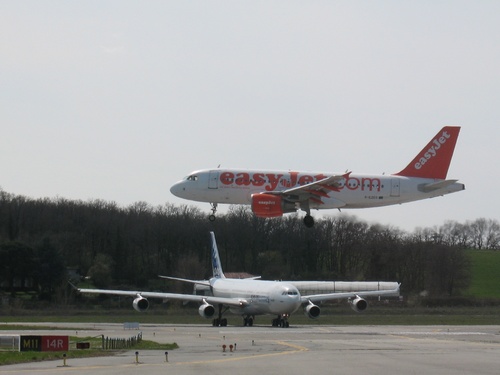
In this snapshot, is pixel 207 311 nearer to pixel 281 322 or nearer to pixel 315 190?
pixel 281 322

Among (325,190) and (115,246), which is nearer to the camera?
(325,190)

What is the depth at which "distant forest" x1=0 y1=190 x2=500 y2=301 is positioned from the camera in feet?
374

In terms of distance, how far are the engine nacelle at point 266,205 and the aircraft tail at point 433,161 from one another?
8952 millimetres

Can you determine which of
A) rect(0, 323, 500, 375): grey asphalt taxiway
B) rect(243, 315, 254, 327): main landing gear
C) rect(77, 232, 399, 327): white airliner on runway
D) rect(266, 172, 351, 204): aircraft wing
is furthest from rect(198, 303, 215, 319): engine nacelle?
rect(266, 172, 351, 204): aircraft wing

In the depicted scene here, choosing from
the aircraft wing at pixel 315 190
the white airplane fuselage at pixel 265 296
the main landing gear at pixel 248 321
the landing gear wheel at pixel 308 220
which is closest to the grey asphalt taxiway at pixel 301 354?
the landing gear wheel at pixel 308 220

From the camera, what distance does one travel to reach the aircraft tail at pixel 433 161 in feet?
210

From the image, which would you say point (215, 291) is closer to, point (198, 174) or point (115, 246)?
point (198, 174)

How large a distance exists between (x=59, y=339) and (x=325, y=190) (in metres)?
20.5

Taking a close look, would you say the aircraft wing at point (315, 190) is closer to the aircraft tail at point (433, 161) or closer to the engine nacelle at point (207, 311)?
the aircraft tail at point (433, 161)

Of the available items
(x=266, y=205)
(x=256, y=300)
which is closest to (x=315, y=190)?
(x=266, y=205)

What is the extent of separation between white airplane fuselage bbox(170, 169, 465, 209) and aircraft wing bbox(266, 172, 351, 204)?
0.51 m

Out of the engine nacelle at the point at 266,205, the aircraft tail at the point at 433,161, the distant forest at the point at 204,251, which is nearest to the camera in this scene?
the engine nacelle at the point at 266,205

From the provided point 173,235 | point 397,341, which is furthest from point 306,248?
point 397,341

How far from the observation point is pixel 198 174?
6247cm
